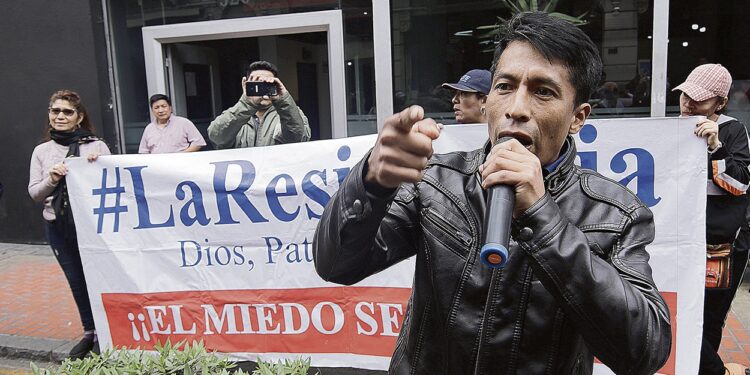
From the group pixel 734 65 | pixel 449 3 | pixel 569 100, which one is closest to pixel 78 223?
pixel 569 100

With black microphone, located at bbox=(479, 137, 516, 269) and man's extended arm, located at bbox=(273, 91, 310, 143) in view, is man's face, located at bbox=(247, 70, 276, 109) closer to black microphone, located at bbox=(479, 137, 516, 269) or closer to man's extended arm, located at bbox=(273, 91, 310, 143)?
man's extended arm, located at bbox=(273, 91, 310, 143)

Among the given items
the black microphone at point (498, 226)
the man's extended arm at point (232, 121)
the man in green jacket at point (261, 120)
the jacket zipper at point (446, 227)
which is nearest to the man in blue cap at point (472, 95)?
the man in green jacket at point (261, 120)

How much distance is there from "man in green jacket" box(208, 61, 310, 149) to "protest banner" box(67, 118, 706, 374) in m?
0.62

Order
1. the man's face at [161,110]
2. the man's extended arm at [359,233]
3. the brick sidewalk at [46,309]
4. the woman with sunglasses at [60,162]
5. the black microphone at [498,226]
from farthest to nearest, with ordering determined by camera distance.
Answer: the man's face at [161,110] → the brick sidewalk at [46,309] → the woman with sunglasses at [60,162] → the man's extended arm at [359,233] → the black microphone at [498,226]

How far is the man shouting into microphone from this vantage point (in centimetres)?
113

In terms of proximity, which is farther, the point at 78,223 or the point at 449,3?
the point at 449,3

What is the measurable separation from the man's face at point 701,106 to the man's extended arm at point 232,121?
2.81 m

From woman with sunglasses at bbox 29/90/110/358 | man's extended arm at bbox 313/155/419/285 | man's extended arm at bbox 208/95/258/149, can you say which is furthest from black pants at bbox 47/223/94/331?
man's extended arm at bbox 313/155/419/285

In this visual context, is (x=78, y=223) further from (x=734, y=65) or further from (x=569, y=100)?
(x=734, y=65)

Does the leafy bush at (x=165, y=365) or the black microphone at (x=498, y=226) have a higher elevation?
the black microphone at (x=498, y=226)

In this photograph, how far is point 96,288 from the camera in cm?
400

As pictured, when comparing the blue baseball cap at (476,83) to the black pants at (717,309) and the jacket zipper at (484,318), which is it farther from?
the jacket zipper at (484,318)

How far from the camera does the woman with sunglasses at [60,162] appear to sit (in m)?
4.29

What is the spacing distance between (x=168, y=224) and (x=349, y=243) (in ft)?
9.39
